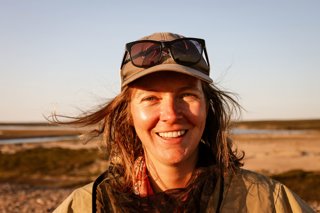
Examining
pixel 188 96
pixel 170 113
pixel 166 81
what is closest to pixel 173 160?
pixel 170 113

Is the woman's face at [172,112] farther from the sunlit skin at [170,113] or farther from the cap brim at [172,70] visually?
the cap brim at [172,70]

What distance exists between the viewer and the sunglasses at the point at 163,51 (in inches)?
119

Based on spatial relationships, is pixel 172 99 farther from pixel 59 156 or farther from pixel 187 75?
pixel 59 156

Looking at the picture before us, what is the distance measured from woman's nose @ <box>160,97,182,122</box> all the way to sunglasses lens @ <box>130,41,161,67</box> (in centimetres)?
31

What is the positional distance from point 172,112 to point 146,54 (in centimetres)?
49

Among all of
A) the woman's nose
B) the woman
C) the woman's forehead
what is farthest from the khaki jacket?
the woman's forehead

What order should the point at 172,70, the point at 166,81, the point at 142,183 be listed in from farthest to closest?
the point at 142,183 → the point at 166,81 → the point at 172,70

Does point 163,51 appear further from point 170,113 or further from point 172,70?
point 170,113

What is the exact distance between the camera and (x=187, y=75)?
3068 mm

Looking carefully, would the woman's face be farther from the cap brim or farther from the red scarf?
the red scarf

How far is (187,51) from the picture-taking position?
10.0 feet

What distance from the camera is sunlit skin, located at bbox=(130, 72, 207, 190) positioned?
117 inches

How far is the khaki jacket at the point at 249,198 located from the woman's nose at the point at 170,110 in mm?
625

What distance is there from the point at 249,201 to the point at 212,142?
29.1 inches
